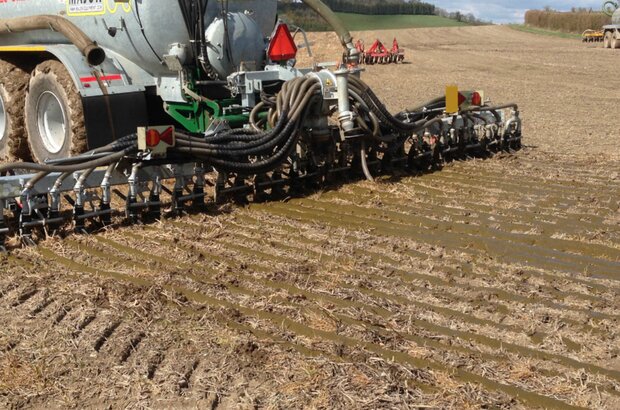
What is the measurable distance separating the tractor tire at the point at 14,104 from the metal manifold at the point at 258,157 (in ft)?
4.63

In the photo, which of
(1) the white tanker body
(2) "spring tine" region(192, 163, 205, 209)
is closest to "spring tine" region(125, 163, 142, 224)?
(2) "spring tine" region(192, 163, 205, 209)

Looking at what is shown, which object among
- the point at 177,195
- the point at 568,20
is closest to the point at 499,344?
the point at 177,195

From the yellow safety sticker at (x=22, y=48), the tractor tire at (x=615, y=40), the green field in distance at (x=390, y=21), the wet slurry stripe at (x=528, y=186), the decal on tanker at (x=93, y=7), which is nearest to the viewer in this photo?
the wet slurry stripe at (x=528, y=186)

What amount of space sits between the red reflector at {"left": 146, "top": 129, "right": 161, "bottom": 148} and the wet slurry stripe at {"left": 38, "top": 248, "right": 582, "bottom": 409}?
116 cm

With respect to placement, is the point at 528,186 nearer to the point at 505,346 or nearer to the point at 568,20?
the point at 505,346

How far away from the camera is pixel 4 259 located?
4.40m

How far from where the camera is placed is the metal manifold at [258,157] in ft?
16.1

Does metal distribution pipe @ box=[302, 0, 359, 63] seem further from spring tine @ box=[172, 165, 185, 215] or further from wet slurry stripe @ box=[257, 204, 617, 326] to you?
spring tine @ box=[172, 165, 185, 215]

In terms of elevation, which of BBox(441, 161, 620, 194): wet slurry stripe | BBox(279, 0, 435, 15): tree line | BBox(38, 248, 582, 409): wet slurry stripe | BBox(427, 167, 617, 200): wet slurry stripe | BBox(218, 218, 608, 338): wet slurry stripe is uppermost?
BBox(279, 0, 435, 15): tree line

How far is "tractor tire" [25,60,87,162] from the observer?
6.43 meters

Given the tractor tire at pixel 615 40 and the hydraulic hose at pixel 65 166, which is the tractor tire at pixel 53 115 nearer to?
the hydraulic hose at pixel 65 166

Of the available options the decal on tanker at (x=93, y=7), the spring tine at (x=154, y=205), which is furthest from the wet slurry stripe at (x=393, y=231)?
the decal on tanker at (x=93, y=7)

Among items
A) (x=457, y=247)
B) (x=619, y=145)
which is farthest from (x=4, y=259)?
(x=619, y=145)

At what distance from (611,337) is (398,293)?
1049 millimetres
